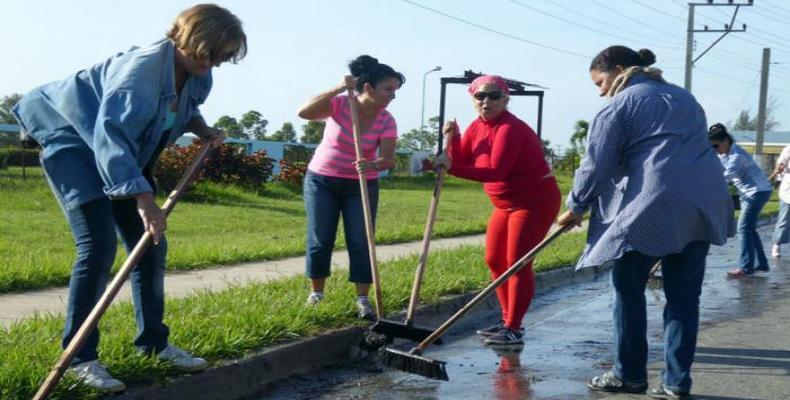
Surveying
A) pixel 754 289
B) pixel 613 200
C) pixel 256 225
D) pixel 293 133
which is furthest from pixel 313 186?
pixel 293 133

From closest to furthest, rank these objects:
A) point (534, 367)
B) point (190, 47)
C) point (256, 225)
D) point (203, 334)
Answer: point (190, 47) < point (203, 334) < point (534, 367) < point (256, 225)

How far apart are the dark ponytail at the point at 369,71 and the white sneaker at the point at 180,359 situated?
238 centimetres

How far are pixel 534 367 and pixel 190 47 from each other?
286 cm

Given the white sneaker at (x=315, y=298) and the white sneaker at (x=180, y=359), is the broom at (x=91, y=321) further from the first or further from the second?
the white sneaker at (x=315, y=298)

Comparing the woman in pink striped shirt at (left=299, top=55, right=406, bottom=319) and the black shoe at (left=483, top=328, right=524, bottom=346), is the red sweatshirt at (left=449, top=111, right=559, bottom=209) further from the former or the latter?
the black shoe at (left=483, top=328, right=524, bottom=346)

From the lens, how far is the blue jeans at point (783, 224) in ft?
42.0

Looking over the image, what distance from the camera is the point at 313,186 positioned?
23.0ft

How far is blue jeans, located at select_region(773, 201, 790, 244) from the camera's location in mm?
12789

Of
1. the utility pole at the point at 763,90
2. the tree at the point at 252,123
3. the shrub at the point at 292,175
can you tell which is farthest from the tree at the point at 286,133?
the shrub at the point at 292,175

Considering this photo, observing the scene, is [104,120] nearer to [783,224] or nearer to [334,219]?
[334,219]

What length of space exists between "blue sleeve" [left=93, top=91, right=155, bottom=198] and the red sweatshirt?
251 cm

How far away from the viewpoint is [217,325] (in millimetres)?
6004

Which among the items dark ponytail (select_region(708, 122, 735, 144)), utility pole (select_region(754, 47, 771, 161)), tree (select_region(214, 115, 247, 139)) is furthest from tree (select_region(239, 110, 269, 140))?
dark ponytail (select_region(708, 122, 735, 144))

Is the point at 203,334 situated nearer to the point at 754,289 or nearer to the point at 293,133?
the point at 754,289
